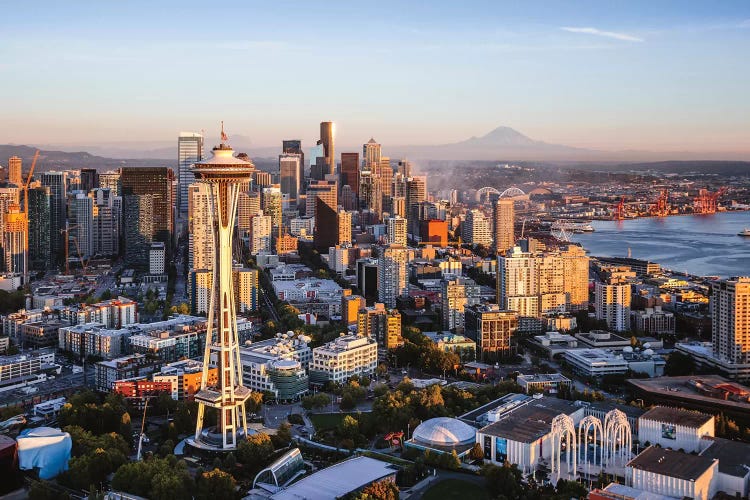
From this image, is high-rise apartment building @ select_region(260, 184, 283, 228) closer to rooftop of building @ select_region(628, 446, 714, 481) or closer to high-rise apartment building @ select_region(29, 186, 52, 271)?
high-rise apartment building @ select_region(29, 186, 52, 271)

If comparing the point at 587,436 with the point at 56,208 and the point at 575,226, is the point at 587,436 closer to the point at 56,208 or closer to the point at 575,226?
the point at 56,208

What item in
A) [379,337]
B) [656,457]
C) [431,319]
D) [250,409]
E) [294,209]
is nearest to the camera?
[656,457]

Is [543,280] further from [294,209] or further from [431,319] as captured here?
[294,209]

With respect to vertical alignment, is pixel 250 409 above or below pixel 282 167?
below

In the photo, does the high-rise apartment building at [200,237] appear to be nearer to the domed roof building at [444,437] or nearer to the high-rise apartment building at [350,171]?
the domed roof building at [444,437]

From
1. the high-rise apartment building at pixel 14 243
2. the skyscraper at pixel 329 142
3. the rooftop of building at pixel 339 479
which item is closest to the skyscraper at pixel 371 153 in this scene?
the skyscraper at pixel 329 142

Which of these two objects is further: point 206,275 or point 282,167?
point 282,167

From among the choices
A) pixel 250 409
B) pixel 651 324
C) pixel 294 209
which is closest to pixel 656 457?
pixel 250 409
